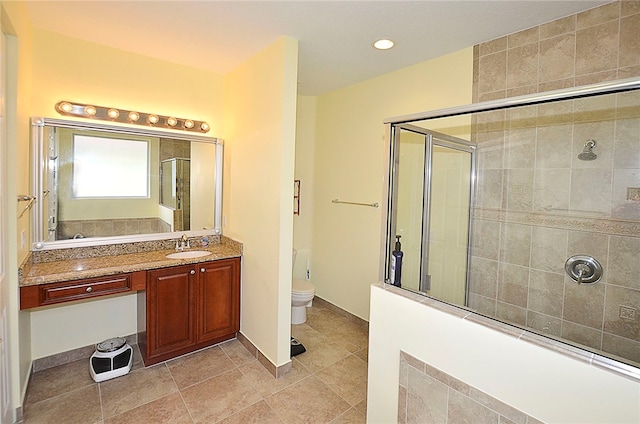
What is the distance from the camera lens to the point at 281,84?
236cm

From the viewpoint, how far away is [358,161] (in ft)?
11.1

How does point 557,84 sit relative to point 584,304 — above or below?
above

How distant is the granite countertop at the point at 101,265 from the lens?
210 centimetres

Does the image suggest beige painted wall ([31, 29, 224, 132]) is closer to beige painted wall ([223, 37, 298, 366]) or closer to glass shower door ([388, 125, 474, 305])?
beige painted wall ([223, 37, 298, 366])

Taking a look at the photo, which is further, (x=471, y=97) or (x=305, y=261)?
(x=305, y=261)

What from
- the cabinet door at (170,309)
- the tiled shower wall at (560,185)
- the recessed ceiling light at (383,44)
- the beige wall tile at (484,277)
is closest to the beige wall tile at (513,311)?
the tiled shower wall at (560,185)

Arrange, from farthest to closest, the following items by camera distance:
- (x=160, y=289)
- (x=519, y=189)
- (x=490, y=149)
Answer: (x=160, y=289)
(x=490, y=149)
(x=519, y=189)

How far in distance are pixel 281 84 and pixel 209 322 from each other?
2.04 meters

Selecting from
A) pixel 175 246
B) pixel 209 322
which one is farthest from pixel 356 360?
pixel 175 246

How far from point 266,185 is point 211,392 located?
5.07 feet

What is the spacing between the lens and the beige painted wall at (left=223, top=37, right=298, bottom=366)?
2.39 metres

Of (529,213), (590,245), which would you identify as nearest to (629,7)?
(529,213)

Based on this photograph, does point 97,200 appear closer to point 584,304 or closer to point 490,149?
point 490,149

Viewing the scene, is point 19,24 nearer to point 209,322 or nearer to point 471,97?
point 209,322
